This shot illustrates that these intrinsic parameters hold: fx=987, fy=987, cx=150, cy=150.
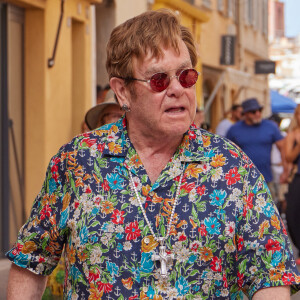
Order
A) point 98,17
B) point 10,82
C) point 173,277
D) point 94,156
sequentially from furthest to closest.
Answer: point 98,17 < point 10,82 < point 94,156 < point 173,277

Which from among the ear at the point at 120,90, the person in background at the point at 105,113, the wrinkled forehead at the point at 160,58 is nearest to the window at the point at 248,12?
the person in background at the point at 105,113

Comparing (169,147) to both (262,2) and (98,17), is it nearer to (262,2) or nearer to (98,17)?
(98,17)

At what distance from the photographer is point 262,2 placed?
3631 cm

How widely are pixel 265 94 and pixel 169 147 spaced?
33.2 metres

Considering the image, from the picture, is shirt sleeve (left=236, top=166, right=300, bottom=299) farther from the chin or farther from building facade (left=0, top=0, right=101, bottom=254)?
building facade (left=0, top=0, right=101, bottom=254)

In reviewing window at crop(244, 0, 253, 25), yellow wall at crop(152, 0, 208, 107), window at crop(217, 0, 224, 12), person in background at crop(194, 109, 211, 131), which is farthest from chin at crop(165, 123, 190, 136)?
window at crop(244, 0, 253, 25)

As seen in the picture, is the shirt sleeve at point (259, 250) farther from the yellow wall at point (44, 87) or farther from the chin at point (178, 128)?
the yellow wall at point (44, 87)

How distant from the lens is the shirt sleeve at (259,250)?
2934 mm

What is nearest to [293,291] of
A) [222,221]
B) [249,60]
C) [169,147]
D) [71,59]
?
[222,221]

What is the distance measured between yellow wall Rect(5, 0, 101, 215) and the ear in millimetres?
7930

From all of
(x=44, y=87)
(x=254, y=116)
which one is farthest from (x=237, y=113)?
(x=44, y=87)

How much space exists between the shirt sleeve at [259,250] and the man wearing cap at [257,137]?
9010 millimetres

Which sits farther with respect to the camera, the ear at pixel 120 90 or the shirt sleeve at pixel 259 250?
the ear at pixel 120 90

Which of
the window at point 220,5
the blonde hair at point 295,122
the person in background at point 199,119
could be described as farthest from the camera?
the window at point 220,5
